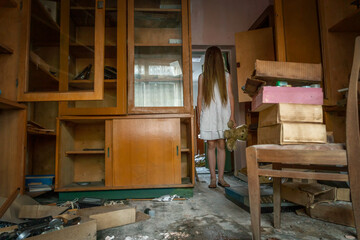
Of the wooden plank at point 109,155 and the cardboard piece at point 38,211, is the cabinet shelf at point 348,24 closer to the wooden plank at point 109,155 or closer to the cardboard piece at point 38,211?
the wooden plank at point 109,155

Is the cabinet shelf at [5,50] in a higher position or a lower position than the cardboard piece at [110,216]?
higher

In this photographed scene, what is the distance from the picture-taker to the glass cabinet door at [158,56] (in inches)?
81.8

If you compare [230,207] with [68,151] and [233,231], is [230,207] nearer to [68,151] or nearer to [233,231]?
[233,231]

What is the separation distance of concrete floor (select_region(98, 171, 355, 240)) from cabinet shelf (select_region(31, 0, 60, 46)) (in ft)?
5.09

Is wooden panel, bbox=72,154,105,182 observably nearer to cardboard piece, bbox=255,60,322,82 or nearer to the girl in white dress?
the girl in white dress

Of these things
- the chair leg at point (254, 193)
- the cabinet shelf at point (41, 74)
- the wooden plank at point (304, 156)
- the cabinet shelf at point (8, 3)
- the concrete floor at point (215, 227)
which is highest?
the cabinet shelf at point (8, 3)

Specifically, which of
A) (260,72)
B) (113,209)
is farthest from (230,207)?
(260,72)

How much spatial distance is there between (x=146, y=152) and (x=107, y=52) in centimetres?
100

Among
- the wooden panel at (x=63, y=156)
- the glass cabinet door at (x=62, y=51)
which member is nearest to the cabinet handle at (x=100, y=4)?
the glass cabinet door at (x=62, y=51)

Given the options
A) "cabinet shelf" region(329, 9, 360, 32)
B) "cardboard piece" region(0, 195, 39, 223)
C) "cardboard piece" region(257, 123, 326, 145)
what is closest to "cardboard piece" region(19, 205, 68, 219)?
"cardboard piece" region(0, 195, 39, 223)

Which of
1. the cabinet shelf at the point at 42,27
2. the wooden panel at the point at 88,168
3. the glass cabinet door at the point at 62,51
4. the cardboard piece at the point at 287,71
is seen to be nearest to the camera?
the cardboard piece at the point at 287,71

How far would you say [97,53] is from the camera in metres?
1.67

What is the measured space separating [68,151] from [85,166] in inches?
13.1

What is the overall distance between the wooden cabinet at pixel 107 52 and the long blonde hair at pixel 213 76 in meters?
0.87
